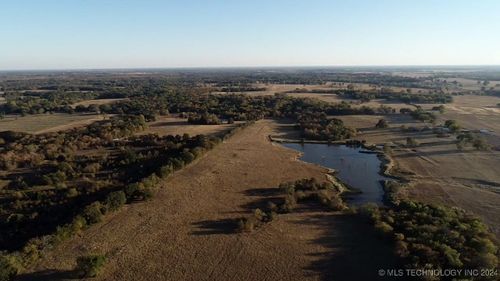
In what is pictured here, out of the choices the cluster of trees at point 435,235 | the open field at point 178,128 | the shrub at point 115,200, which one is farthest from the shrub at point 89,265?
the open field at point 178,128

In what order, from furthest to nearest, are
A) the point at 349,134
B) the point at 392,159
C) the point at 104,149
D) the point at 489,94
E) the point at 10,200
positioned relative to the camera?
the point at 489,94, the point at 349,134, the point at 104,149, the point at 392,159, the point at 10,200

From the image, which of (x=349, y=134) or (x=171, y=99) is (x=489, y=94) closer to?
(x=349, y=134)

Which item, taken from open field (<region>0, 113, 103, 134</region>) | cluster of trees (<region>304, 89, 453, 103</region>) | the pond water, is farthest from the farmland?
cluster of trees (<region>304, 89, 453, 103</region>)

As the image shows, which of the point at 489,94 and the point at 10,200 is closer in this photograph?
the point at 10,200

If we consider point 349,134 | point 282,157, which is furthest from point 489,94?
point 282,157

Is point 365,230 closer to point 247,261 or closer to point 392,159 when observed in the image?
point 247,261

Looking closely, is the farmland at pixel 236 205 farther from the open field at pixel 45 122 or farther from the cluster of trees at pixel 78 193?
the open field at pixel 45 122

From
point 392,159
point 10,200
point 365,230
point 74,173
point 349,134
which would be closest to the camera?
point 365,230
